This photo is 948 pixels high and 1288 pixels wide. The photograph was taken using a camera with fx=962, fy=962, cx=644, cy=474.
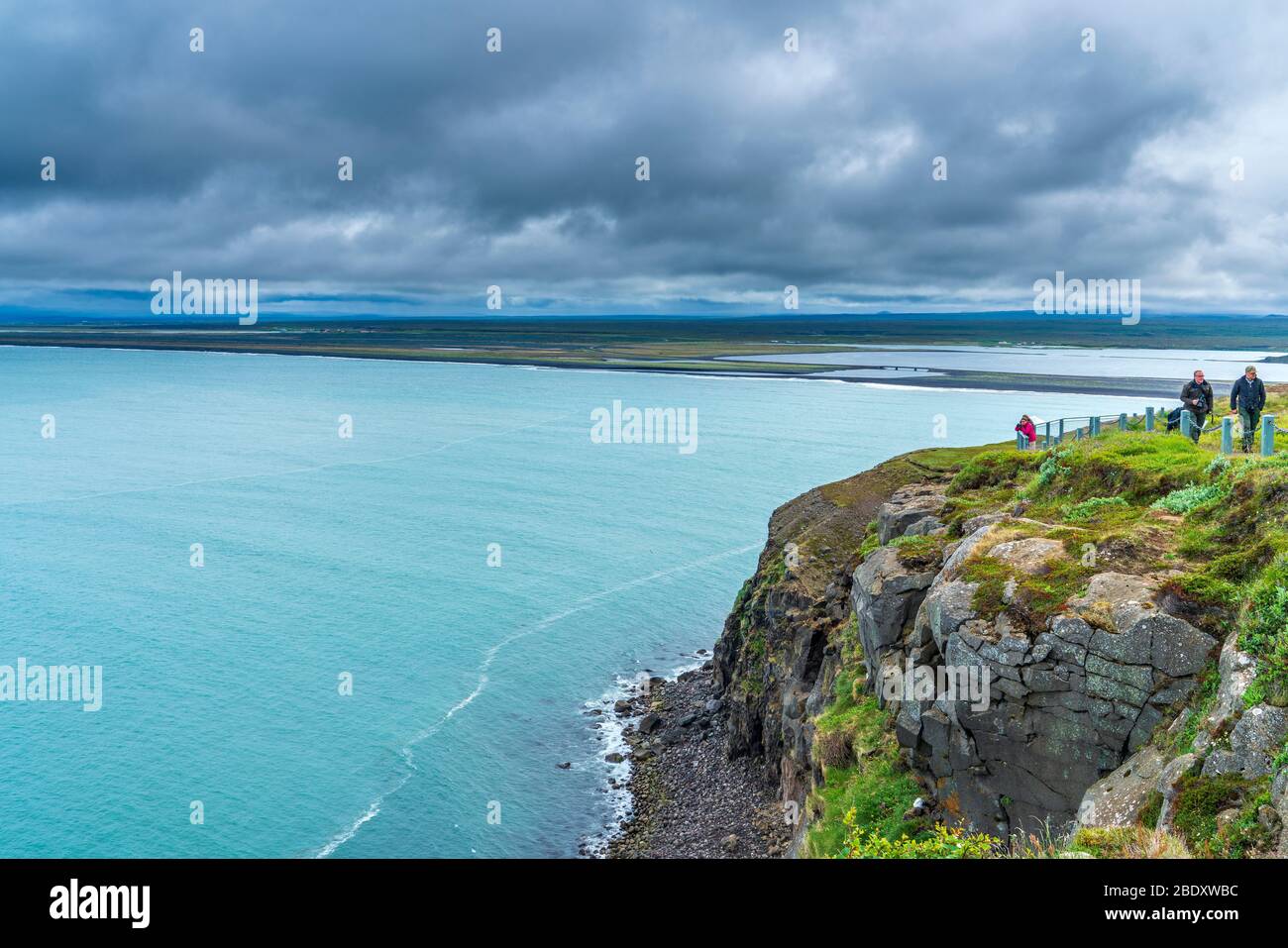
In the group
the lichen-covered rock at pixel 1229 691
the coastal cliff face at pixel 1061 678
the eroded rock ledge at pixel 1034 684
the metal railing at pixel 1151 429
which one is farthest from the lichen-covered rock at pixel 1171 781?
the metal railing at pixel 1151 429

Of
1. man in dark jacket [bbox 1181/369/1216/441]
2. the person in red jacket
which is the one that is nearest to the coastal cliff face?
man in dark jacket [bbox 1181/369/1216/441]

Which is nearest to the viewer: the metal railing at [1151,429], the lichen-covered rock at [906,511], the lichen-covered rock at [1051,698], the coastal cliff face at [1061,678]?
the coastal cliff face at [1061,678]

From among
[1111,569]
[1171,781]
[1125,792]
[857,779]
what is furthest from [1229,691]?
[857,779]

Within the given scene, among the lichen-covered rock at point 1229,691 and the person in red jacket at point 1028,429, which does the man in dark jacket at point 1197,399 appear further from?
the lichen-covered rock at point 1229,691

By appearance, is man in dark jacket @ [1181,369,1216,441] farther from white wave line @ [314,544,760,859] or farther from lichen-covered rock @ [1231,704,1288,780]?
white wave line @ [314,544,760,859]

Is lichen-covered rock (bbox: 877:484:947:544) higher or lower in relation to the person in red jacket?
lower
